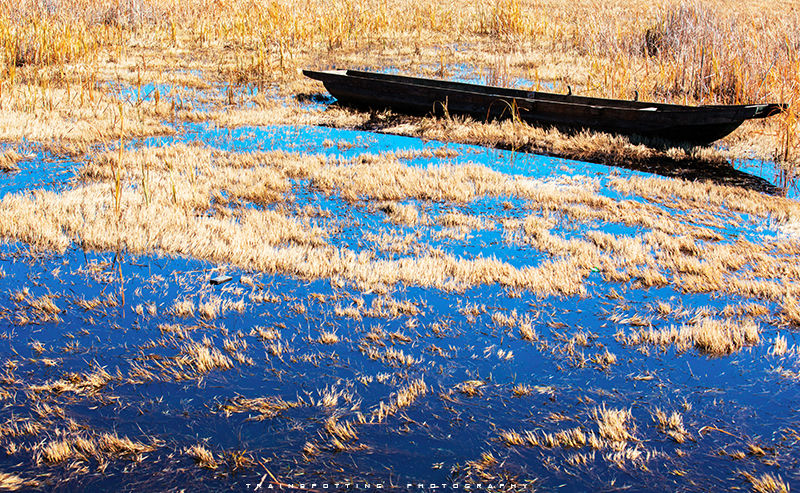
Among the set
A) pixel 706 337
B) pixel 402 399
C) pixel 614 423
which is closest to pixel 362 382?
pixel 402 399

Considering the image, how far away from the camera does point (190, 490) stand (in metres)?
3.04

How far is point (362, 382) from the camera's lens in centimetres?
393

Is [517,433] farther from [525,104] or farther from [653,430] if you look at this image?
[525,104]

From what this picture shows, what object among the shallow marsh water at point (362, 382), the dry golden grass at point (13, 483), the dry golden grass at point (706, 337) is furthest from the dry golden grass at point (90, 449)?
the dry golden grass at point (706, 337)

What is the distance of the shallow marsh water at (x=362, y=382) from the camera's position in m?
3.20

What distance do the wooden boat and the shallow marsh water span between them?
5286 millimetres

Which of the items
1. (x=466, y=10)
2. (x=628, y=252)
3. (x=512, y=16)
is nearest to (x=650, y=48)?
(x=512, y=16)

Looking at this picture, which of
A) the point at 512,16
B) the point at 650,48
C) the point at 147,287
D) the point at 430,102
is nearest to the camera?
the point at 147,287

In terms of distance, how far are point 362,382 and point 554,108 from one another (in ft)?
27.3

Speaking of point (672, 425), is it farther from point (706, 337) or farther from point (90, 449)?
point (90, 449)

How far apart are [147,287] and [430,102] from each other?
326 inches

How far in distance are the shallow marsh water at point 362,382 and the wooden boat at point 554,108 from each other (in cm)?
529

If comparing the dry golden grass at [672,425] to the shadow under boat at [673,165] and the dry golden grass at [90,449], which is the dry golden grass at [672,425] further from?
the shadow under boat at [673,165]

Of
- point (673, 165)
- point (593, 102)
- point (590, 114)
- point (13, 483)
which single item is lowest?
point (13, 483)
